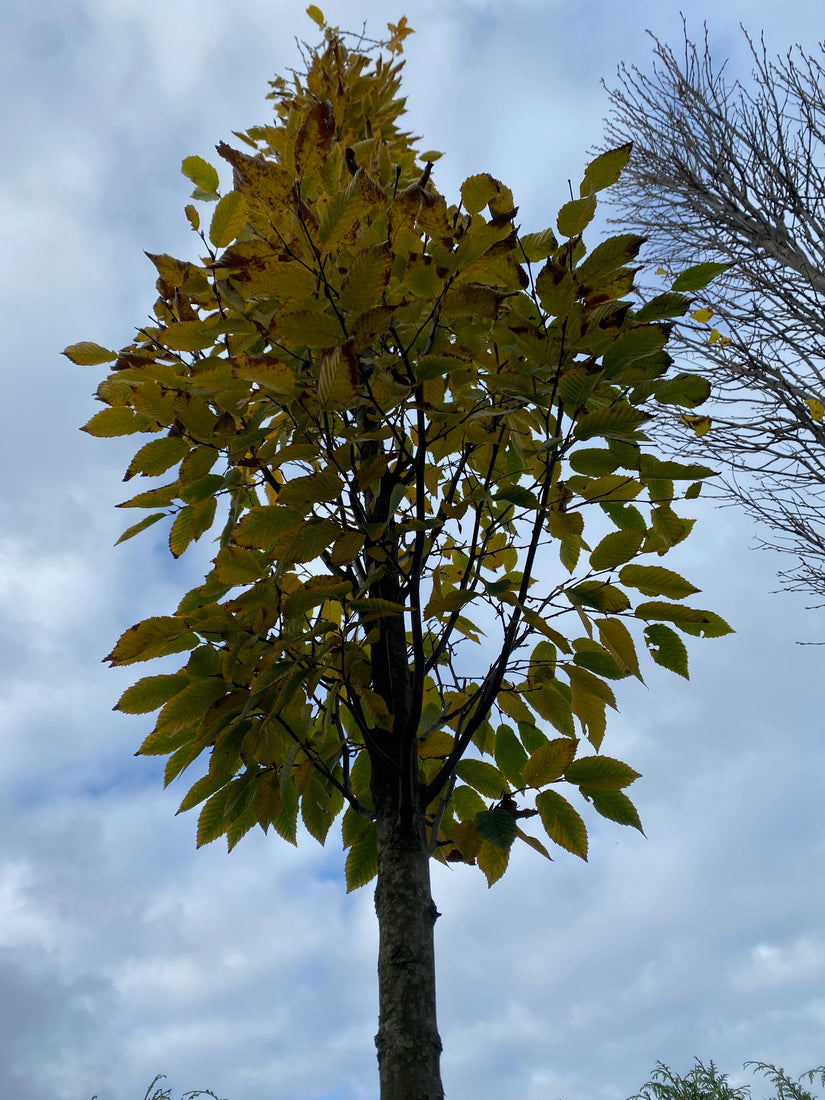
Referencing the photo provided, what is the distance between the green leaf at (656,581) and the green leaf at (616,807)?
1.28ft

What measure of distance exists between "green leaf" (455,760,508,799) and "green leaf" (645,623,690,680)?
450mm

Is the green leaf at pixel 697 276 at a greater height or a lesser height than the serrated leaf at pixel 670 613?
greater

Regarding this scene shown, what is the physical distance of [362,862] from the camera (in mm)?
1822

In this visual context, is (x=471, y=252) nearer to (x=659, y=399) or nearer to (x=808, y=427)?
(x=659, y=399)

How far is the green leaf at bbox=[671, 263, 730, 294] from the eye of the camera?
1.35 m

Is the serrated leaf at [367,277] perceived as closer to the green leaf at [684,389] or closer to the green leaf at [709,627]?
the green leaf at [684,389]

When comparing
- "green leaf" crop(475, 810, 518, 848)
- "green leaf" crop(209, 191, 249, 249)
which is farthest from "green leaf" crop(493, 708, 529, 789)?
"green leaf" crop(209, 191, 249, 249)

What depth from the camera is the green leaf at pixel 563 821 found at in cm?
153

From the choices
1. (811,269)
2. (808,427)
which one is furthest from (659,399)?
(811,269)

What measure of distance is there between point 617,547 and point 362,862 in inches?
→ 36.1

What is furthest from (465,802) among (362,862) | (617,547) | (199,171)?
(199,171)

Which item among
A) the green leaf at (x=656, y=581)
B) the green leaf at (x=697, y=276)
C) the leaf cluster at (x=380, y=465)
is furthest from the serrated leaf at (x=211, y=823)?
the green leaf at (x=697, y=276)

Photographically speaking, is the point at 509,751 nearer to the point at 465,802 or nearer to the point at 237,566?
the point at 465,802

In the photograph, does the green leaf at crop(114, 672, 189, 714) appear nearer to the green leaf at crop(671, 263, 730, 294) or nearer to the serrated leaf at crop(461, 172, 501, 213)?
the serrated leaf at crop(461, 172, 501, 213)
